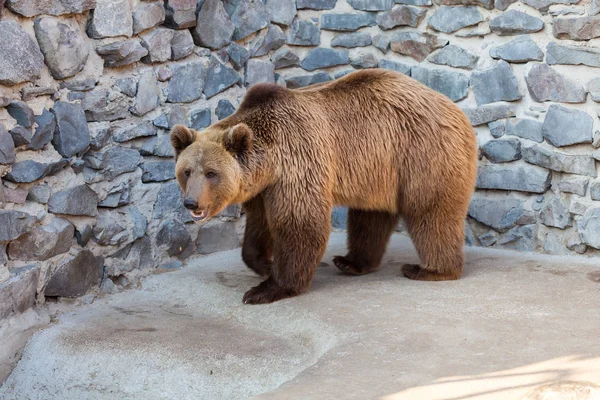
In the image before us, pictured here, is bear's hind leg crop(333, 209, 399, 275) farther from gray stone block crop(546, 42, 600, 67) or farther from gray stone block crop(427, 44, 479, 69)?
gray stone block crop(546, 42, 600, 67)

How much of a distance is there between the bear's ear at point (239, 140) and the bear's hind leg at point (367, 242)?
1.22m

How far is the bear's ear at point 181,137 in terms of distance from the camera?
202 inches

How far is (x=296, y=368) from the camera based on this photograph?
4.31 meters

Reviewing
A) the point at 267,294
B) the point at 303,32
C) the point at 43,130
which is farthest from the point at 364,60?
the point at 43,130

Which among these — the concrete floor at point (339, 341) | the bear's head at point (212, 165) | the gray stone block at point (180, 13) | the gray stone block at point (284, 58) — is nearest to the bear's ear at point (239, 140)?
the bear's head at point (212, 165)

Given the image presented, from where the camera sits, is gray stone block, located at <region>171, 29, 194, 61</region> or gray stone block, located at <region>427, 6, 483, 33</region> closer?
gray stone block, located at <region>171, 29, 194, 61</region>

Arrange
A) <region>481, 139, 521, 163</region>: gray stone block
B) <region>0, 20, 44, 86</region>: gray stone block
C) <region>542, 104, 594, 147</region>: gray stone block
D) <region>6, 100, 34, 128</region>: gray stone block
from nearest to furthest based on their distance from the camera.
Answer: <region>0, 20, 44, 86</region>: gray stone block, <region>6, 100, 34, 128</region>: gray stone block, <region>542, 104, 594, 147</region>: gray stone block, <region>481, 139, 521, 163</region>: gray stone block

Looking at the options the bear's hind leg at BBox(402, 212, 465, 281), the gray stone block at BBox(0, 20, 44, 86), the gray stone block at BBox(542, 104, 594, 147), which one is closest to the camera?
the gray stone block at BBox(0, 20, 44, 86)

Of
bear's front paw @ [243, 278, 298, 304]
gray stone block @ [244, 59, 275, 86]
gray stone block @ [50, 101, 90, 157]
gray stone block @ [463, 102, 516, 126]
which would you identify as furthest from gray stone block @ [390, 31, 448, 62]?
gray stone block @ [50, 101, 90, 157]

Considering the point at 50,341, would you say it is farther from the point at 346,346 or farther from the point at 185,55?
the point at 185,55

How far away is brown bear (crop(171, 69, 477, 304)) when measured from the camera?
5.17m

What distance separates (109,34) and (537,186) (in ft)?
10.9

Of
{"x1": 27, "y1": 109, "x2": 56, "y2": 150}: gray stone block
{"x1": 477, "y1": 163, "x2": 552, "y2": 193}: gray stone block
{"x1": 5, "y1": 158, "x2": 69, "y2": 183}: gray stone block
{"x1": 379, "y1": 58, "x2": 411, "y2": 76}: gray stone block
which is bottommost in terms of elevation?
{"x1": 477, "y1": 163, "x2": 552, "y2": 193}: gray stone block

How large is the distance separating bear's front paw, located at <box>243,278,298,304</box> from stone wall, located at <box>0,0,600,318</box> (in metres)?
1.04
